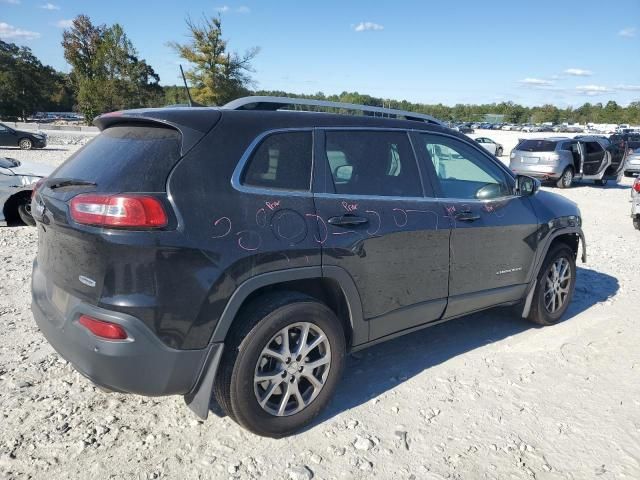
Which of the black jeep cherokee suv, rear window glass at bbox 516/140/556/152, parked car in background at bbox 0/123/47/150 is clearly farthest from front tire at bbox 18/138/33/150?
the black jeep cherokee suv

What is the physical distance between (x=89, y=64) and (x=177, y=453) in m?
74.8

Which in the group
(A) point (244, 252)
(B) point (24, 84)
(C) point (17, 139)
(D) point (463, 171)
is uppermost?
(B) point (24, 84)

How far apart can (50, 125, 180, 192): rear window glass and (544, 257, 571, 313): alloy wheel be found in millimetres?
3521

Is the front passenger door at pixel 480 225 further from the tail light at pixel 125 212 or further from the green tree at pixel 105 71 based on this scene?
the green tree at pixel 105 71

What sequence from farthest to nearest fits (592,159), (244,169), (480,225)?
(592,159) → (480,225) → (244,169)

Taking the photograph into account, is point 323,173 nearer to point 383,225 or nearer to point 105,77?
point 383,225

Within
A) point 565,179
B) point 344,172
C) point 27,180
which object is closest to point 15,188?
point 27,180

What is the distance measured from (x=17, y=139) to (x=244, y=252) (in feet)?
81.2

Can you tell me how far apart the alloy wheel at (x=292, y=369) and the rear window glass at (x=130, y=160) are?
106 cm

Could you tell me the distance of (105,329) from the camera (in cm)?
241

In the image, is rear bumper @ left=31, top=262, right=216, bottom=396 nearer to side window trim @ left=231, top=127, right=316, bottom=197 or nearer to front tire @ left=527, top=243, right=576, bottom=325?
side window trim @ left=231, top=127, right=316, bottom=197

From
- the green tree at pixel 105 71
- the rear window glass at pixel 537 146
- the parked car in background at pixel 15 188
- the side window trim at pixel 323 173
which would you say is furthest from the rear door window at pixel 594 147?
the green tree at pixel 105 71

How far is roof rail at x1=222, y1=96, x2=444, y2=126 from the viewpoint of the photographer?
3.05 m

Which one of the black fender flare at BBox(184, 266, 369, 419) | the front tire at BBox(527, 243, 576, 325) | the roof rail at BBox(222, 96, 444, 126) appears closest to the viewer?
the black fender flare at BBox(184, 266, 369, 419)
